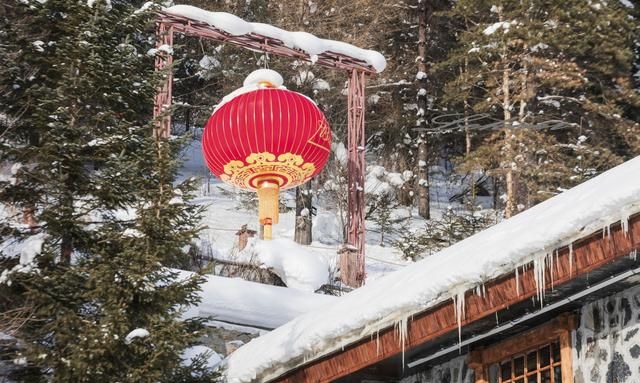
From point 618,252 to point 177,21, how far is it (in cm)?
983

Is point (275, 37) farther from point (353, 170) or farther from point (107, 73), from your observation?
point (107, 73)

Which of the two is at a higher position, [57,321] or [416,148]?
[416,148]

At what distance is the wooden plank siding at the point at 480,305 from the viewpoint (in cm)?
575

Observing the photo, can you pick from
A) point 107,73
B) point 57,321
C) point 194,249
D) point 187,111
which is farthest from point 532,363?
point 187,111

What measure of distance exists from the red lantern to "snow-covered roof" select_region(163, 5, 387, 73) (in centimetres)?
268

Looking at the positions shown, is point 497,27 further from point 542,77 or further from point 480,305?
point 480,305

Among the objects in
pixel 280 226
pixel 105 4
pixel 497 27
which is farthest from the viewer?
pixel 280 226

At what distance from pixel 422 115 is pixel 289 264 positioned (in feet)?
45.6

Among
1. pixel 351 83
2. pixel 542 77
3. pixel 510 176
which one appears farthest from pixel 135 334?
pixel 542 77

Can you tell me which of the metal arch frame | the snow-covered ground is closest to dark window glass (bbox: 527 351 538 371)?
the metal arch frame

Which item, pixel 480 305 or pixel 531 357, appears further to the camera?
pixel 531 357

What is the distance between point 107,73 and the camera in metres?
8.58

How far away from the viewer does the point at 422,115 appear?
27750mm

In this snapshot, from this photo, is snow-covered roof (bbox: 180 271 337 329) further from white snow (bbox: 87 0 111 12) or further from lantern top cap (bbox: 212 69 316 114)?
white snow (bbox: 87 0 111 12)
